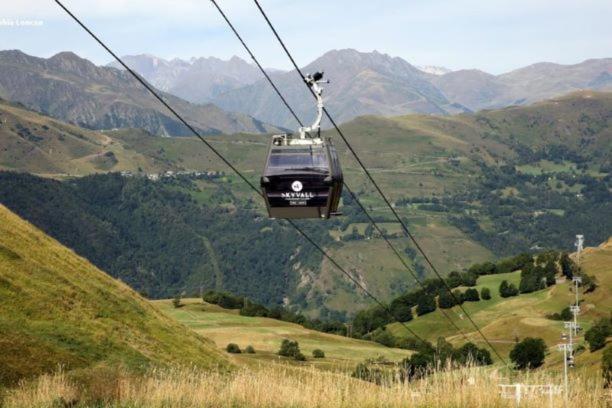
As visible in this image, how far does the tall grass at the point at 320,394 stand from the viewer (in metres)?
23.3

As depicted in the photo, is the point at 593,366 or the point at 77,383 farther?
the point at 593,366

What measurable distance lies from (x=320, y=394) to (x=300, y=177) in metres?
11.4

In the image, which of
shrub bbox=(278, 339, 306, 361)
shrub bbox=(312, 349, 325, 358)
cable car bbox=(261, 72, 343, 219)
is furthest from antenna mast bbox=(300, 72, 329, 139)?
shrub bbox=(312, 349, 325, 358)

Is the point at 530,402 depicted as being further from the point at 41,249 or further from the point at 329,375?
the point at 41,249

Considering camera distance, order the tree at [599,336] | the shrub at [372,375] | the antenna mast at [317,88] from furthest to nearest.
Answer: the tree at [599,336] → the antenna mast at [317,88] → the shrub at [372,375]

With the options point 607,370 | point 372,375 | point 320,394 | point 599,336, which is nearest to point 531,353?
point 599,336

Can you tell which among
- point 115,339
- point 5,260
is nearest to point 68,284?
point 5,260

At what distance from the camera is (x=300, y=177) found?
34.1 m

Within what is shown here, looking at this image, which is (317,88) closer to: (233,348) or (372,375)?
(372,375)

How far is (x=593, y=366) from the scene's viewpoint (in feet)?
366

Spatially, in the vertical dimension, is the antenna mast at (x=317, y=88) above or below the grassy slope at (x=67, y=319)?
above

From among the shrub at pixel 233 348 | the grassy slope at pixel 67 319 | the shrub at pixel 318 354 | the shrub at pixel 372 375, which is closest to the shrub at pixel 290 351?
the shrub at pixel 318 354

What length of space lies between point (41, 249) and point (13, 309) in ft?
76.5

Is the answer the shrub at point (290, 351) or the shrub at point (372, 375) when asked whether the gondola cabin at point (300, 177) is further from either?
the shrub at point (290, 351)
